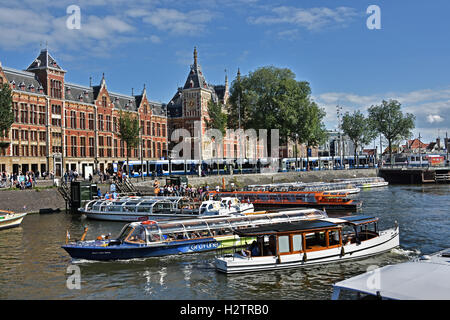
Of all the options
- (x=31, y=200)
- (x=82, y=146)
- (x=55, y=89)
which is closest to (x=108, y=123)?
(x=82, y=146)

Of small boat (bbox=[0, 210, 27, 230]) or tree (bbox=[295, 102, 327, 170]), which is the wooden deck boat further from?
tree (bbox=[295, 102, 327, 170])

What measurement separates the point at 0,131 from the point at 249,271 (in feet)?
146

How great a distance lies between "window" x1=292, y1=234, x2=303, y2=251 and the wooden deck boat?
2752 cm

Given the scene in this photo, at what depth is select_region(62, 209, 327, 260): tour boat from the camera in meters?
25.5

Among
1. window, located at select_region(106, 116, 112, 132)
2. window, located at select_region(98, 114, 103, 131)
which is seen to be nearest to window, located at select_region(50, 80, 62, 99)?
window, located at select_region(98, 114, 103, 131)

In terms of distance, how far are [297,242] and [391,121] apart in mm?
112676

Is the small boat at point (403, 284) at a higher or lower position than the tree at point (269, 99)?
lower

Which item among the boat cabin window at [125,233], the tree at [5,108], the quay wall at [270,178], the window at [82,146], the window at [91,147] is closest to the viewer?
the boat cabin window at [125,233]

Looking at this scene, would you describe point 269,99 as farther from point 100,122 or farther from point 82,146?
point 82,146

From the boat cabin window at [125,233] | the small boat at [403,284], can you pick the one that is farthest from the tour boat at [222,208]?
the small boat at [403,284]

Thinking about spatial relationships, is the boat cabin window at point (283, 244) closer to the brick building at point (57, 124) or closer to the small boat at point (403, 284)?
the small boat at point (403, 284)

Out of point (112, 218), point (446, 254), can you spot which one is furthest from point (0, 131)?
point (446, 254)

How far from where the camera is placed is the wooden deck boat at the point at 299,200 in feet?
167

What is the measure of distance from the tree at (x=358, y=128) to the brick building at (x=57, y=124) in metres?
65.6
